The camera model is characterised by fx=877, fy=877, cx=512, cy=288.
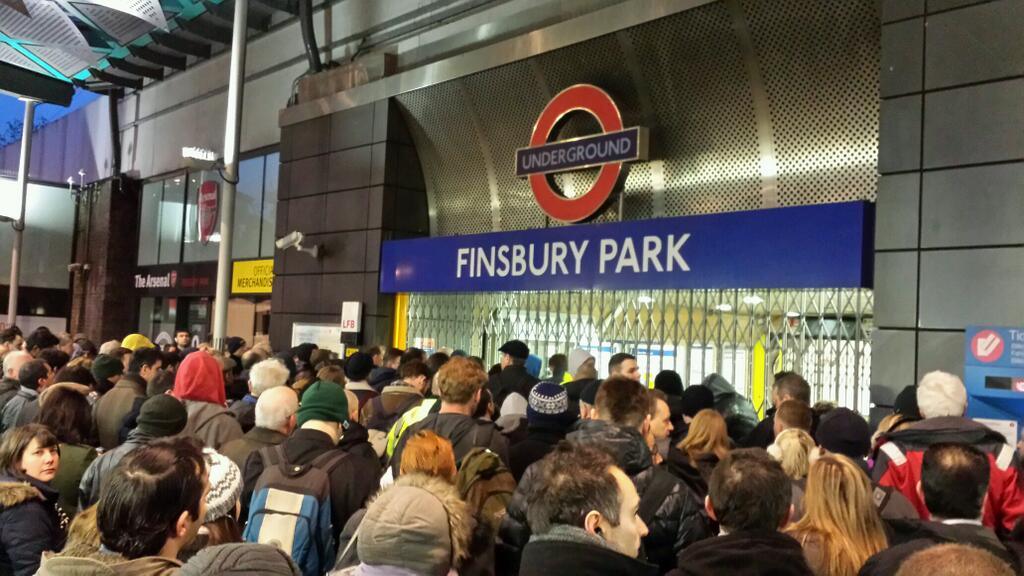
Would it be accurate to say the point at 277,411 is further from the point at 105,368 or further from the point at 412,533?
the point at 105,368

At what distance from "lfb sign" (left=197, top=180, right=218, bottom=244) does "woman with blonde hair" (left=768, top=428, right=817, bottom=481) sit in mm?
15308

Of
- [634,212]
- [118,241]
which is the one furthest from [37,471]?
[118,241]

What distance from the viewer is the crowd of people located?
6.91ft

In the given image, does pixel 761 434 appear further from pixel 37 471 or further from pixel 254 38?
pixel 254 38

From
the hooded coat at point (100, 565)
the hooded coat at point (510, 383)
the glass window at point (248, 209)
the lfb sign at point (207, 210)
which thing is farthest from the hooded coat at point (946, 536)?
the lfb sign at point (207, 210)

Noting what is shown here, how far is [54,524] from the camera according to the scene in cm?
303

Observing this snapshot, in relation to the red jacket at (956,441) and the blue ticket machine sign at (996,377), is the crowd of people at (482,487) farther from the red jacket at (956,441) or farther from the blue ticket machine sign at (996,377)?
the blue ticket machine sign at (996,377)

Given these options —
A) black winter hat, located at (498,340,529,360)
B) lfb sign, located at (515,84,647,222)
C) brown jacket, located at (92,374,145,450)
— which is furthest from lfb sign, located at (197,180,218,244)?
brown jacket, located at (92,374,145,450)

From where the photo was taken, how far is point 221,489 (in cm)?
266

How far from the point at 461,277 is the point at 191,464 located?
8.85 m

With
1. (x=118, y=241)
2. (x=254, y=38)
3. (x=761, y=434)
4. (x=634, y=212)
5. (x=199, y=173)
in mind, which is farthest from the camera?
(x=118, y=241)

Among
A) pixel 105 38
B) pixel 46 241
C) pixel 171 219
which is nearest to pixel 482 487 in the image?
pixel 105 38

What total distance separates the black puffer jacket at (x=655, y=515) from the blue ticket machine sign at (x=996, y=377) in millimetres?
3837

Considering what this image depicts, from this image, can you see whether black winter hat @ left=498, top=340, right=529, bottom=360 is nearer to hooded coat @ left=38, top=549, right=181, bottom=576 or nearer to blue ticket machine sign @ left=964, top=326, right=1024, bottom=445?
blue ticket machine sign @ left=964, top=326, right=1024, bottom=445
